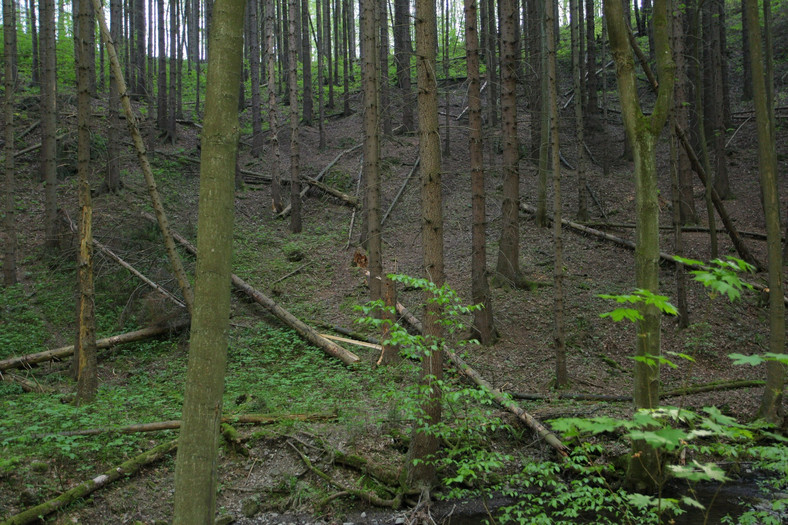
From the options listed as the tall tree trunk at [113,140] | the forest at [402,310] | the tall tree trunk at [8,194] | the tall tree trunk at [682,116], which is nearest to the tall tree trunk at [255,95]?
the forest at [402,310]

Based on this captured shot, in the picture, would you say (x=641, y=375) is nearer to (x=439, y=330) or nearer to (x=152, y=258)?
(x=439, y=330)

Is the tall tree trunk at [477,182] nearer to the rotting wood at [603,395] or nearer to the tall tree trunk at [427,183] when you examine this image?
the rotting wood at [603,395]

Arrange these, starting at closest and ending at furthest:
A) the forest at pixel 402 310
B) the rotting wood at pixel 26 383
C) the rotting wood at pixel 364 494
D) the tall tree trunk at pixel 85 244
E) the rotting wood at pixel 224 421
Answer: the forest at pixel 402 310 → the rotting wood at pixel 364 494 → the rotting wood at pixel 224 421 → the tall tree trunk at pixel 85 244 → the rotting wood at pixel 26 383

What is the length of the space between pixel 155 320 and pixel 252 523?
21.3ft

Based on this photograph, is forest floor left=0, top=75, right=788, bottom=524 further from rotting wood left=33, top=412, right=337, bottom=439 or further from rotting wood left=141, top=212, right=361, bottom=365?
rotting wood left=141, top=212, right=361, bottom=365

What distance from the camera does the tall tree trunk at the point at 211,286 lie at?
9.57ft

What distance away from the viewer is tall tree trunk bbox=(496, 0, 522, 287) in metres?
11.1

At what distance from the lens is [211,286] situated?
2957 millimetres

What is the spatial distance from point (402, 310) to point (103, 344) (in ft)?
20.0

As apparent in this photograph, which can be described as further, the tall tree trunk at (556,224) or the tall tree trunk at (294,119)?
the tall tree trunk at (294,119)

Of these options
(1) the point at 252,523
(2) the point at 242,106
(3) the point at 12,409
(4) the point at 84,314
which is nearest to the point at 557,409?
(1) the point at 252,523

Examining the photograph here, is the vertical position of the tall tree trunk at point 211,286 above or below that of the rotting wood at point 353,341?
above

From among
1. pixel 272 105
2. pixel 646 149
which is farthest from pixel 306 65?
pixel 646 149

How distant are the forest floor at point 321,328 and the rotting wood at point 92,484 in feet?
0.34
